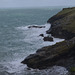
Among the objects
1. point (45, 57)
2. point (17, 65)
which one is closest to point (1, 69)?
point (17, 65)

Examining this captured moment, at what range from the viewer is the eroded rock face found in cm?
3783

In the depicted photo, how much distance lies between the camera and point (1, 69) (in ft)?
124

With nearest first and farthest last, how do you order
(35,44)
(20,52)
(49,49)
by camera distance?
(49,49), (20,52), (35,44)

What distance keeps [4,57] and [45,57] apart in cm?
1200

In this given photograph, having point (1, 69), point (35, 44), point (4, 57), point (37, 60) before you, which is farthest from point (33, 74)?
point (35, 44)

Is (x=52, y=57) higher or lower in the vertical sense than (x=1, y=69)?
higher

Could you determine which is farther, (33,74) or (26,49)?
(26,49)

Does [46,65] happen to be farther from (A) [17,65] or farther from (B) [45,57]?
(A) [17,65]

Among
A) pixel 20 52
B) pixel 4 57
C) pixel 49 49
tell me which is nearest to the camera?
pixel 49 49

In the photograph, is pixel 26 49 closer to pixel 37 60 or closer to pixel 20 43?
pixel 20 43

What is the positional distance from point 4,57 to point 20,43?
14949 millimetres

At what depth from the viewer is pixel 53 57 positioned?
38188 mm

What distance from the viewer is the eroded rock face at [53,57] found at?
37.8 meters

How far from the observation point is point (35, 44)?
57719 millimetres
